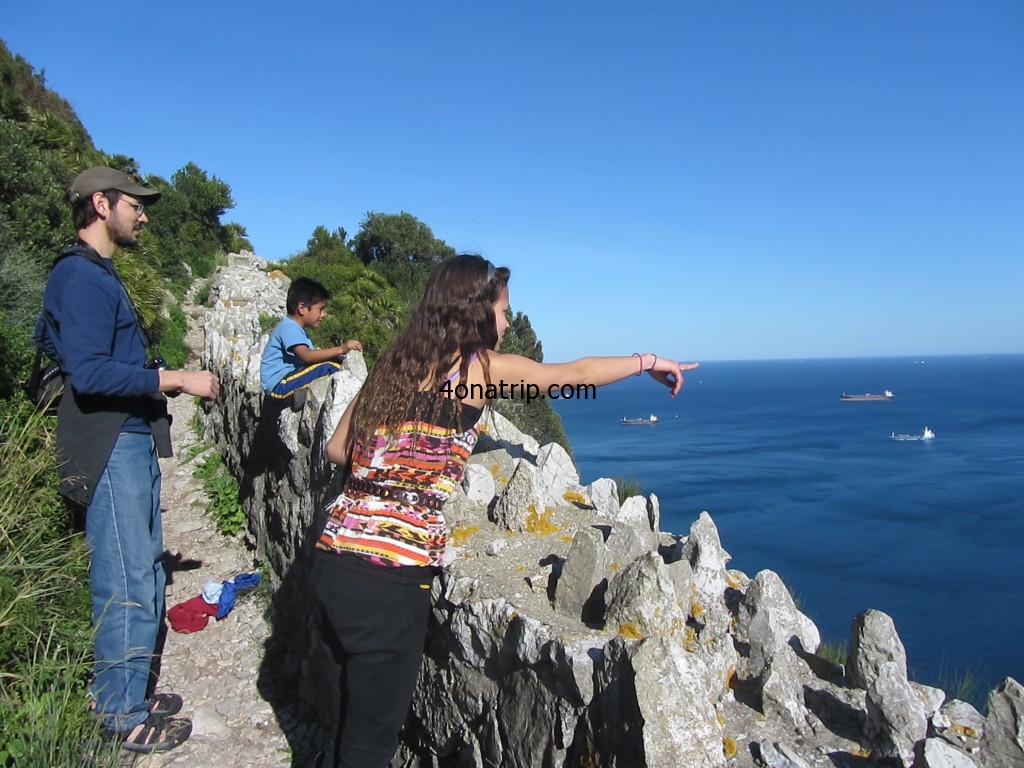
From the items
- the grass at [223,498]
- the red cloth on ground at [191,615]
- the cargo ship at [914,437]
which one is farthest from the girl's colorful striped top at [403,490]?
the cargo ship at [914,437]

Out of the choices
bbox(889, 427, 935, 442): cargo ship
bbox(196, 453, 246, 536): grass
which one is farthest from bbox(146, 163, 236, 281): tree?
bbox(889, 427, 935, 442): cargo ship

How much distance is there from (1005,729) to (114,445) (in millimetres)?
3679

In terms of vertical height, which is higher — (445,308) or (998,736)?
(445,308)

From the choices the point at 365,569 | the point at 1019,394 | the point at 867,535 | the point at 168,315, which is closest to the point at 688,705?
the point at 365,569

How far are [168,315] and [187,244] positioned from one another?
11.3 meters

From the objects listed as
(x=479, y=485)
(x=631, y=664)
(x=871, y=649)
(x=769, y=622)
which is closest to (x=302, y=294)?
(x=479, y=485)

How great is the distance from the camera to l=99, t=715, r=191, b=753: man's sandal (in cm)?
311

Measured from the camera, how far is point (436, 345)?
7.57 feet

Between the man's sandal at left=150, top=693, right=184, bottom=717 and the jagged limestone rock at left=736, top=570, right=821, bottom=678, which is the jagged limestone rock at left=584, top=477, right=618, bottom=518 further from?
the man's sandal at left=150, top=693, right=184, bottom=717

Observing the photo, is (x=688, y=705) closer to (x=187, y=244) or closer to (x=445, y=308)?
(x=445, y=308)

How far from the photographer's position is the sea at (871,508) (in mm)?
21672

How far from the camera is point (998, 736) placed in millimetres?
2070

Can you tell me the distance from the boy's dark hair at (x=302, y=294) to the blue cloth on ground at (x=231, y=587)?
2.32m

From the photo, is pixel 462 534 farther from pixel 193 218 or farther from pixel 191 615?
pixel 193 218
